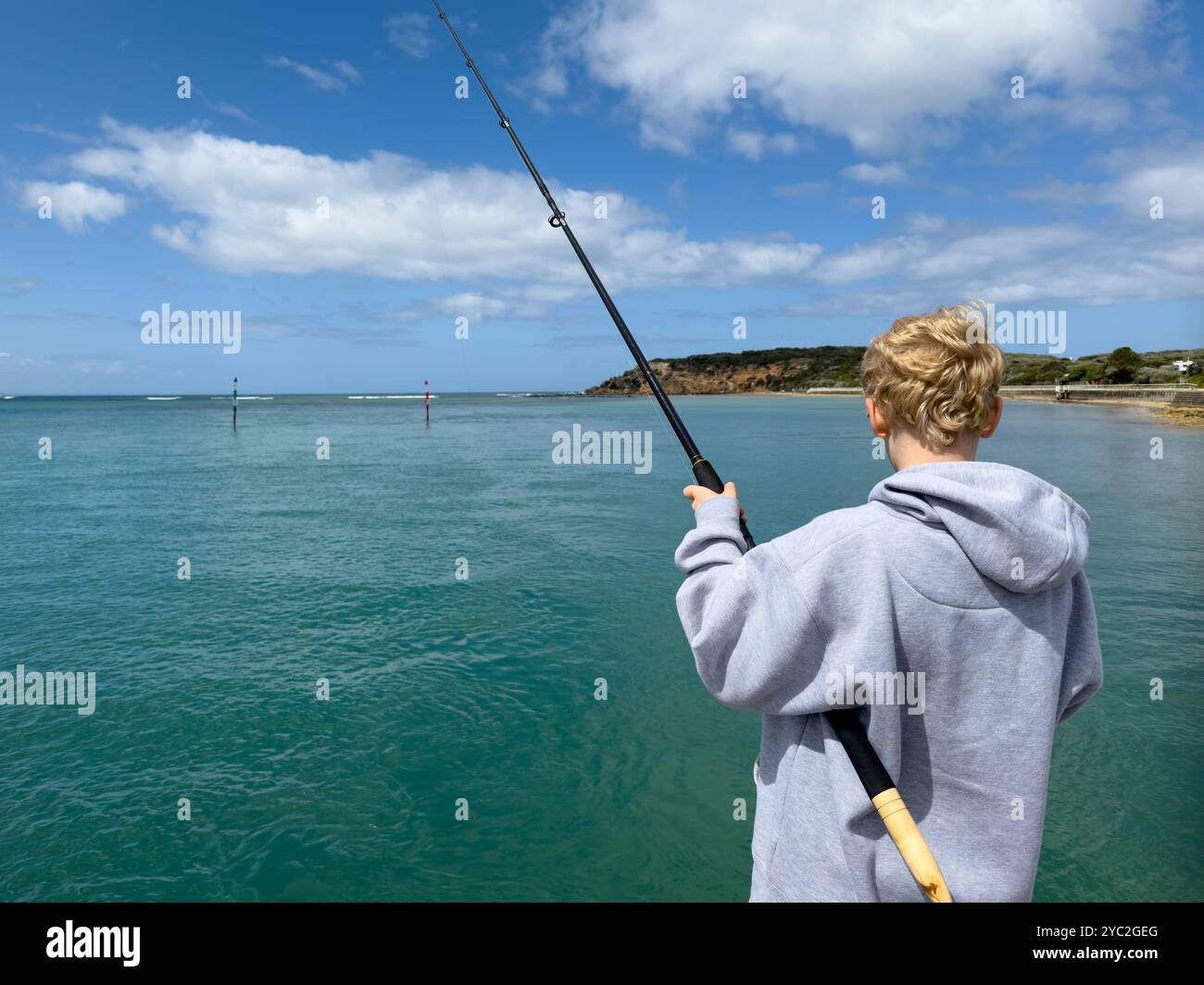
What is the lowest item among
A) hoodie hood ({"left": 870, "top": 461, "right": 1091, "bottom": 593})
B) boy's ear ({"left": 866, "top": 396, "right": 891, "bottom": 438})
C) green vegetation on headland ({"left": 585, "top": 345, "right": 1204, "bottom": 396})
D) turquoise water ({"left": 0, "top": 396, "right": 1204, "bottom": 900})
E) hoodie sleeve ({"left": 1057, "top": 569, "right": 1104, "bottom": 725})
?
turquoise water ({"left": 0, "top": 396, "right": 1204, "bottom": 900})

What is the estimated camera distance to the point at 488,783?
18.7 ft

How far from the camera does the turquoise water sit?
4.79 meters

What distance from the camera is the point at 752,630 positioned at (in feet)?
5.06

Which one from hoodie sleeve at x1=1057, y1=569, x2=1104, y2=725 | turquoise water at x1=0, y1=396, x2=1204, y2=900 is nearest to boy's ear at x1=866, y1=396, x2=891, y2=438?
hoodie sleeve at x1=1057, y1=569, x2=1104, y2=725

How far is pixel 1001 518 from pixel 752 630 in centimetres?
52

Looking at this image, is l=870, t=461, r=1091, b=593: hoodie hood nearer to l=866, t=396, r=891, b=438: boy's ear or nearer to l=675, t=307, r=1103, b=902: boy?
l=675, t=307, r=1103, b=902: boy

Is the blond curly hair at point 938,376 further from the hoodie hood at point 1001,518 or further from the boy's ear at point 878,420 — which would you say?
the hoodie hood at point 1001,518

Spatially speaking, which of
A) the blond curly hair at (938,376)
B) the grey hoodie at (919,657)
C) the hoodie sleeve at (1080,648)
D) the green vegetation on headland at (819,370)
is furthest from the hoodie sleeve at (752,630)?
the green vegetation on headland at (819,370)

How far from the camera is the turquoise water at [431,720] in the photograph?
189 inches

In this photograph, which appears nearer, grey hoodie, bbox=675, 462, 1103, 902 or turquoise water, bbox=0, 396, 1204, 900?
grey hoodie, bbox=675, 462, 1103, 902

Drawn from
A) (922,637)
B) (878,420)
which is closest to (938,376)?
(878,420)

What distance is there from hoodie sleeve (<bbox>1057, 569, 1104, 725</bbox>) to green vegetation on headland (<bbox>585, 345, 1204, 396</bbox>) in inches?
3143

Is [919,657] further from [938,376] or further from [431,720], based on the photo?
[431,720]
